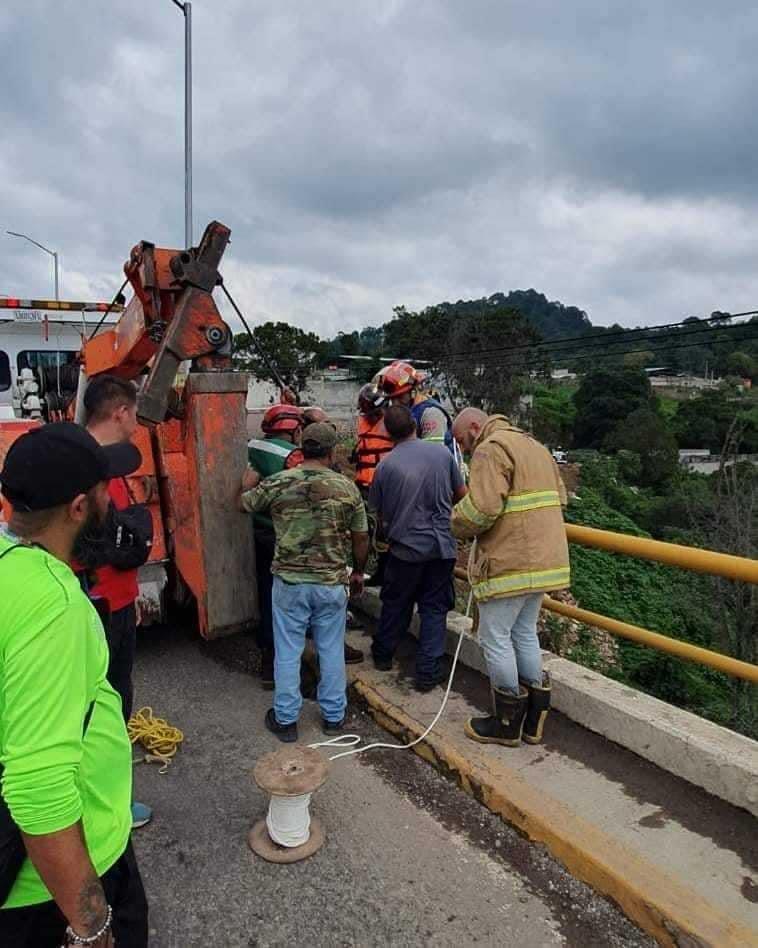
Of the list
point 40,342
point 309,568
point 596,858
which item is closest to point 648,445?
point 40,342

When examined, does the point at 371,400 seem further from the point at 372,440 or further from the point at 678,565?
the point at 678,565

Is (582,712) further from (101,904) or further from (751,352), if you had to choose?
(751,352)

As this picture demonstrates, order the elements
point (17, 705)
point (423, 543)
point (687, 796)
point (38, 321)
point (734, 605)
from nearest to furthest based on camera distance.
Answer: point (17, 705)
point (687, 796)
point (423, 543)
point (38, 321)
point (734, 605)

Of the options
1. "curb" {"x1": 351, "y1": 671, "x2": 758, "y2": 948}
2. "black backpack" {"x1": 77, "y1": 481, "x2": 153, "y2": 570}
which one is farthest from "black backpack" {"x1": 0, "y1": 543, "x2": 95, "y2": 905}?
"curb" {"x1": 351, "y1": 671, "x2": 758, "y2": 948}

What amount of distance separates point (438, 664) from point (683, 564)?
1.62 metres

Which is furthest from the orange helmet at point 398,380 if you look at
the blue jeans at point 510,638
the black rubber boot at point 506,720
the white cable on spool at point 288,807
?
the white cable on spool at point 288,807

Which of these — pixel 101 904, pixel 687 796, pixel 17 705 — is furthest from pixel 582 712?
pixel 17 705

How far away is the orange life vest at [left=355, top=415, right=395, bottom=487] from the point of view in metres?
5.23

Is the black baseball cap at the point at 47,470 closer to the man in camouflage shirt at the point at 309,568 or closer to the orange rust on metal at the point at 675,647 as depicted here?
the man in camouflage shirt at the point at 309,568

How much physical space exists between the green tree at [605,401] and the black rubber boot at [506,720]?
162 ft

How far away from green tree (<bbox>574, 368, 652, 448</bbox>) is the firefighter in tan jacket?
4919 centimetres

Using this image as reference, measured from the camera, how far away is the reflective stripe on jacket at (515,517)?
3383 millimetres

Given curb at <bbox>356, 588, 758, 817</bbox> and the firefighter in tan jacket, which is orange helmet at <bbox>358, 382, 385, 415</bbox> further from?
curb at <bbox>356, 588, 758, 817</bbox>

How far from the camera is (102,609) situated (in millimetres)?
2688
